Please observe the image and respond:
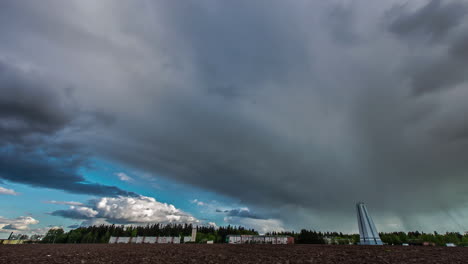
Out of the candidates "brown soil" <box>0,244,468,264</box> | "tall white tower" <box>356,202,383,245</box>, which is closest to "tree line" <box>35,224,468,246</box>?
"tall white tower" <box>356,202,383,245</box>

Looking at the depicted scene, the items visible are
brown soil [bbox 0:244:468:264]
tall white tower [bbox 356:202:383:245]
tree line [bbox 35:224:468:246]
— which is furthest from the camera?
tree line [bbox 35:224:468:246]

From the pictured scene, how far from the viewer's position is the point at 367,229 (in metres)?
60.2

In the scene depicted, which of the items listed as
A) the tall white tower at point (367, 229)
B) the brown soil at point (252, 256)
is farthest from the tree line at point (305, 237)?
the brown soil at point (252, 256)

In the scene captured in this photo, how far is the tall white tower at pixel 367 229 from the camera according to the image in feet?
196

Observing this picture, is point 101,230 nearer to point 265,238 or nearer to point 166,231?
point 166,231

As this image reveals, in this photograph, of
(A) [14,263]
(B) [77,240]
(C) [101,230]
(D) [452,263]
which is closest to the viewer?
(D) [452,263]

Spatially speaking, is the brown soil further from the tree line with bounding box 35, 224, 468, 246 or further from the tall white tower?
the tree line with bounding box 35, 224, 468, 246

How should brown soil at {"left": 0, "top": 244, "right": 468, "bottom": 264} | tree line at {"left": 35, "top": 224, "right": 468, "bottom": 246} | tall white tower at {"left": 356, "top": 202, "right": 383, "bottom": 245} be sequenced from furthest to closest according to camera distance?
tree line at {"left": 35, "top": 224, "right": 468, "bottom": 246} < tall white tower at {"left": 356, "top": 202, "right": 383, "bottom": 245} < brown soil at {"left": 0, "top": 244, "right": 468, "bottom": 264}

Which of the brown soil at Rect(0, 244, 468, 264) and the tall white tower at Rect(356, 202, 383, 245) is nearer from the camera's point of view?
the brown soil at Rect(0, 244, 468, 264)

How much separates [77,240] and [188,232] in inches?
3299

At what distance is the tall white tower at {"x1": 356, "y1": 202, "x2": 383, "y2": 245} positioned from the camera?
196 feet

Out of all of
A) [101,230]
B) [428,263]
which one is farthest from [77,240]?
[428,263]

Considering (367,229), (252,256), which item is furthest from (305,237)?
(252,256)

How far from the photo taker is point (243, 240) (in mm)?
123625
